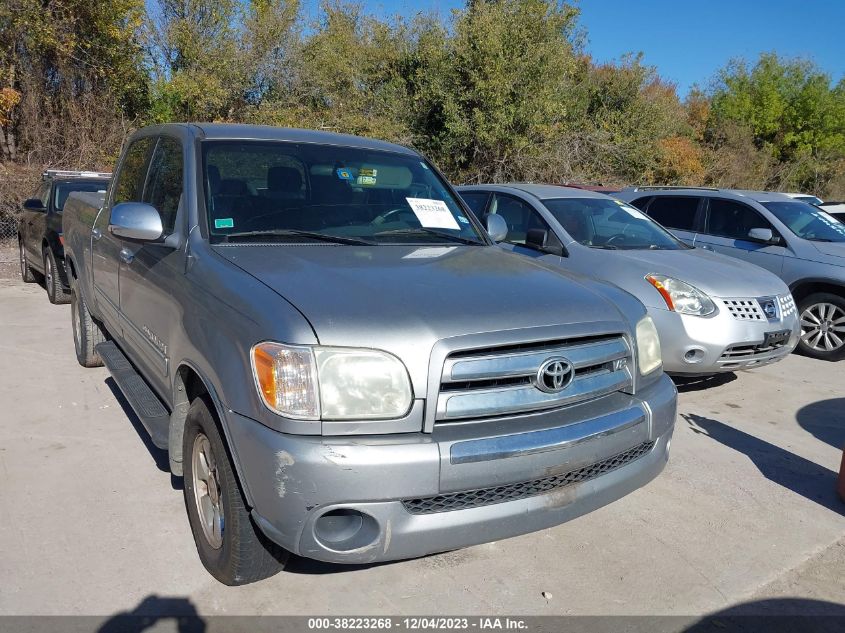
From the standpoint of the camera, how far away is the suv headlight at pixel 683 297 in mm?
5512

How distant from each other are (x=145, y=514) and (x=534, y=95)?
16897 mm

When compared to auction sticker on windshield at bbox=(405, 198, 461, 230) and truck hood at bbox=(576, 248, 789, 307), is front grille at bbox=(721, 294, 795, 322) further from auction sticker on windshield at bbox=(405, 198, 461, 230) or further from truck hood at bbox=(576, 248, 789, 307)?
auction sticker on windshield at bbox=(405, 198, 461, 230)

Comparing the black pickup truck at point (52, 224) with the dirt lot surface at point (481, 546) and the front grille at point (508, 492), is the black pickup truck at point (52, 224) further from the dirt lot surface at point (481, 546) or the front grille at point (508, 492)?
the front grille at point (508, 492)

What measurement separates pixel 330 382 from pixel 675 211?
24.6 feet

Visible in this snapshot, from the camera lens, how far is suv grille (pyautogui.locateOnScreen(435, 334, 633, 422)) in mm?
2533

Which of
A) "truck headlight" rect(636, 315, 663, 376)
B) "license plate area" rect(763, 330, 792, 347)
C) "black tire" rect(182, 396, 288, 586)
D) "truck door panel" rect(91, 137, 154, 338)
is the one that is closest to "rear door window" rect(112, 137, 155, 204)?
"truck door panel" rect(91, 137, 154, 338)

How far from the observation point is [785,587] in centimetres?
316

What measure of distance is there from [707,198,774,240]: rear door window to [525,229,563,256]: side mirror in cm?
308

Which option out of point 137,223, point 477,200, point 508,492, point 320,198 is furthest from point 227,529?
point 477,200

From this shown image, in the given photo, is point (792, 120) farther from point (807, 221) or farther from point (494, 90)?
point (807, 221)

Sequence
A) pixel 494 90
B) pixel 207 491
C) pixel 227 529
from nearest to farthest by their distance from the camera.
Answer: pixel 227 529, pixel 207 491, pixel 494 90

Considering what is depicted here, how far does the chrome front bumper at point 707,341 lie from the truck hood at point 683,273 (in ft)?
0.65

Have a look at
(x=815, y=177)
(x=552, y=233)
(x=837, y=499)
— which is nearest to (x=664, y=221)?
(x=552, y=233)

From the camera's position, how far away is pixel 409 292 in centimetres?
277
